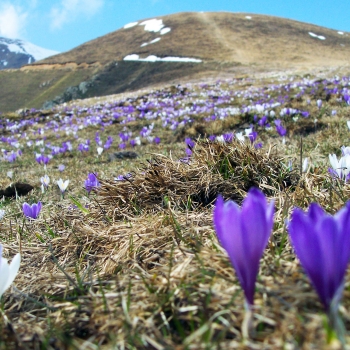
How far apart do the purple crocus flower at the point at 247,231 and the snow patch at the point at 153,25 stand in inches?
2874

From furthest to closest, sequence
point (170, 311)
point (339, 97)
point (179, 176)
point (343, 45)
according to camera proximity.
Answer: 1. point (343, 45)
2. point (339, 97)
3. point (179, 176)
4. point (170, 311)

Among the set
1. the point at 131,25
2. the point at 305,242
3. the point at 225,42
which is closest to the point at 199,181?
the point at 305,242

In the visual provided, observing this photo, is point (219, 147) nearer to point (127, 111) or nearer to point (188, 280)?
point (188, 280)

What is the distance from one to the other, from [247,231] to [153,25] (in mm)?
77694

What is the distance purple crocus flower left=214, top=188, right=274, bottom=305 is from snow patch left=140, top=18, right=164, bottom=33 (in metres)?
73.0

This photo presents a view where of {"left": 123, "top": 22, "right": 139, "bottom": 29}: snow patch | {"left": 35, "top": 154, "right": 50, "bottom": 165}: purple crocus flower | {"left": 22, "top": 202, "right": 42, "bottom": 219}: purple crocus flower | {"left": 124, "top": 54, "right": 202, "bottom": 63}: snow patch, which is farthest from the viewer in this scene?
{"left": 123, "top": 22, "right": 139, "bottom": 29}: snow patch

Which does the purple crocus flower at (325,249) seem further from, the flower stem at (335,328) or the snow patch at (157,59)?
the snow patch at (157,59)

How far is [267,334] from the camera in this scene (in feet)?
2.49

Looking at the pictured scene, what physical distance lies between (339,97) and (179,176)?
263 inches

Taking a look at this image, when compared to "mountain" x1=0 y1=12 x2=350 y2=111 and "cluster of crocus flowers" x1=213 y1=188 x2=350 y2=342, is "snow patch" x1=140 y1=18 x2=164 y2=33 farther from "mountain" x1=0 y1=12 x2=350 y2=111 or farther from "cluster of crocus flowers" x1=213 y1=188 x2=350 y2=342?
"cluster of crocus flowers" x1=213 y1=188 x2=350 y2=342

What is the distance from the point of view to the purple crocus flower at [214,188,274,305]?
0.79 m

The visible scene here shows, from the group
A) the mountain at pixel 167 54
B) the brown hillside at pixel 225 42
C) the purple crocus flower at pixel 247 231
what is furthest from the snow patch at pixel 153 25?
the purple crocus flower at pixel 247 231

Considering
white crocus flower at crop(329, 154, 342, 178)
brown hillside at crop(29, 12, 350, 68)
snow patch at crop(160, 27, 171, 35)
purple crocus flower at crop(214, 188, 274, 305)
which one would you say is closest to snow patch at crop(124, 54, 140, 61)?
brown hillside at crop(29, 12, 350, 68)

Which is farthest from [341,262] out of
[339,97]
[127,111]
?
[127,111]
